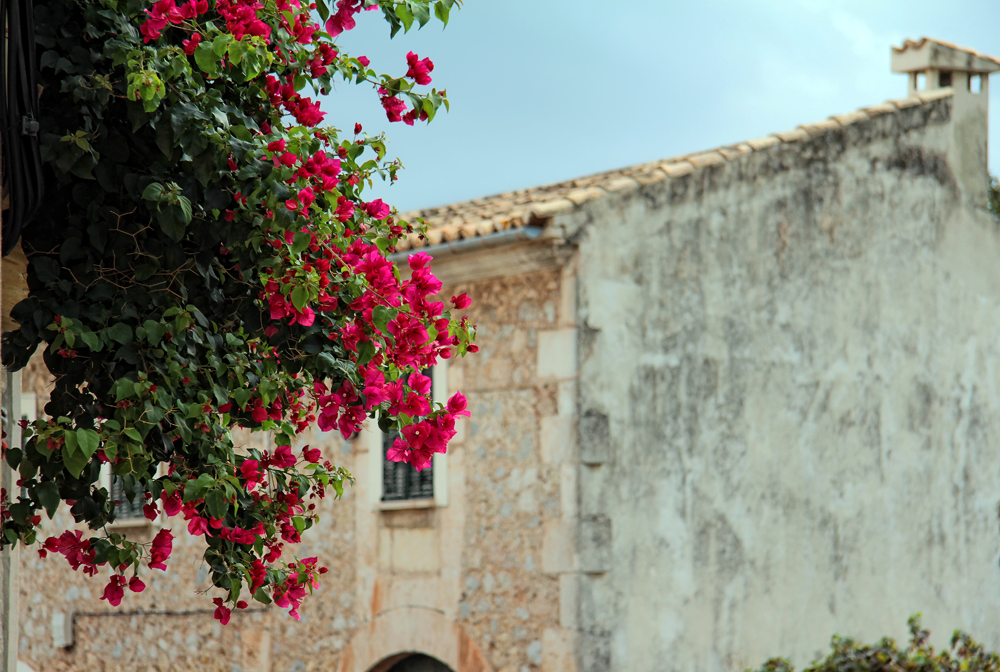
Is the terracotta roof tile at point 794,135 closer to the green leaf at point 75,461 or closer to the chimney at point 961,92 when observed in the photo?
the chimney at point 961,92

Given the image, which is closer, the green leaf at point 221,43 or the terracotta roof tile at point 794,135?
the green leaf at point 221,43

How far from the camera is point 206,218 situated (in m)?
3.30

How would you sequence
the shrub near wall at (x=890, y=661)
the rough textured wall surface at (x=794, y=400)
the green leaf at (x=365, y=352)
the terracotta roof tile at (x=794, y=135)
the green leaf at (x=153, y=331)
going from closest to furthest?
the green leaf at (x=153, y=331) → the green leaf at (x=365, y=352) → the shrub near wall at (x=890, y=661) → the rough textured wall surface at (x=794, y=400) → the terracotta roof tile at (x=794, y=135)

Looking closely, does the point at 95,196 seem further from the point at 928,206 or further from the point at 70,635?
the point at 928,206

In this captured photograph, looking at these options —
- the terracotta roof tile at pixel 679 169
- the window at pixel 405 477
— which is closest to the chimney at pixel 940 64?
the terracotta roof tile at pixel 679 169

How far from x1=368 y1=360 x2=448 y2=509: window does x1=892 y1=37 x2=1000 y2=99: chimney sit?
638 cm

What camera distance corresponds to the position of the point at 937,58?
500 inches

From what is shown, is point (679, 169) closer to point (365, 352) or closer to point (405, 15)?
point (405, 15)

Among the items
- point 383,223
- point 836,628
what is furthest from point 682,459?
point 383,223

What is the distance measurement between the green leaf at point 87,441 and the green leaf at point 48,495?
214mm

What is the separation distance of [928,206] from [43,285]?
1062 centimetres

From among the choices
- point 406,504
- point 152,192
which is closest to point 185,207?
point 152,192

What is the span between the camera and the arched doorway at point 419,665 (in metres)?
9.27

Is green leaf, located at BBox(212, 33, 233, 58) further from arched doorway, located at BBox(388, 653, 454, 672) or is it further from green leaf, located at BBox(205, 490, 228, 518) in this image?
arched doorway, located at BBox(388, 653, 454, 672)
